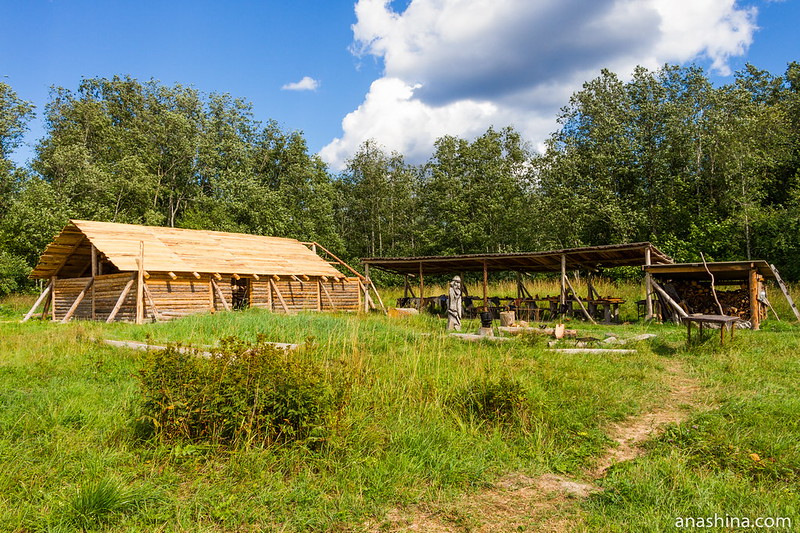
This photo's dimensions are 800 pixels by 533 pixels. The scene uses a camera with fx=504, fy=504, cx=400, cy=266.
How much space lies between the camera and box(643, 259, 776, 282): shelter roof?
14.2 metres

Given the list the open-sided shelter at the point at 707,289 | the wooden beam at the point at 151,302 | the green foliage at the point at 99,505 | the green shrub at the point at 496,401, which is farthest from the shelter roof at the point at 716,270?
the wooden beam at the point at 151,302

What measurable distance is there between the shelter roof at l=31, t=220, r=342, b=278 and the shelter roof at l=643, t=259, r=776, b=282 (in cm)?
1326

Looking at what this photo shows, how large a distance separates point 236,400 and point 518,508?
2544 millimetres

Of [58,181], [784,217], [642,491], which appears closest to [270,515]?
[642,491]

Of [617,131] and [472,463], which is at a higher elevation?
[617,131]

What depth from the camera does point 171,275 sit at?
55.1 feet

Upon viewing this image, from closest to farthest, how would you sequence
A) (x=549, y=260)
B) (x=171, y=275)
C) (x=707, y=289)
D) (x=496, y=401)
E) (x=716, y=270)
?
(x=496, y=401) < (x=716, y=270) < (x=171, y=275) < (x=707, y=289) < (x=549, y=260)

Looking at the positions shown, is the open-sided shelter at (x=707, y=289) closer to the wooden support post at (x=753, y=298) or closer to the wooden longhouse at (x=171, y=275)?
the wooden support post at (x=753, y=298)

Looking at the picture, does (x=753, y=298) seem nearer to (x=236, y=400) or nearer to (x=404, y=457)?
(x=404, y=457)

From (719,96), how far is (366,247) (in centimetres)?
2564

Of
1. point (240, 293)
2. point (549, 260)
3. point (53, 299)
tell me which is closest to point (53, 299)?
point (53, 299)

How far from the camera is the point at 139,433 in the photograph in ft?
15.3

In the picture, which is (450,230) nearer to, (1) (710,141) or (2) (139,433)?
(1) (710,141)

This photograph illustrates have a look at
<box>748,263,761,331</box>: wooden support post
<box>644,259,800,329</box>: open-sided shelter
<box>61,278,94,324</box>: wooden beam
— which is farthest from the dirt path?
<box>61,278,94,324</box>: wooden beam
